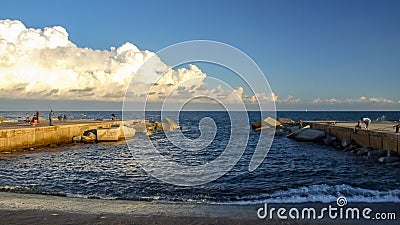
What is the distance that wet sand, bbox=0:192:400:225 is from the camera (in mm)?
10508

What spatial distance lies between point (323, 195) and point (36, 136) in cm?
3018

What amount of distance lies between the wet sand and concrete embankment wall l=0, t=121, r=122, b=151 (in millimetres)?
20046

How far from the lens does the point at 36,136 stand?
120ft

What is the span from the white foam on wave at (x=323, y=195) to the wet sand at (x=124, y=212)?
80 cm

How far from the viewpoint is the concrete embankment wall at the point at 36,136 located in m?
32.1

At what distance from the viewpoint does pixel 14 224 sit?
9922mm

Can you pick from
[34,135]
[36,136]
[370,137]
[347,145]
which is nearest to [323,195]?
[370,137]

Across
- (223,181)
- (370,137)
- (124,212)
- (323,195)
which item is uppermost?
(370,137)

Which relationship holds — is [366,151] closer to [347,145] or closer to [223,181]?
[347,145]

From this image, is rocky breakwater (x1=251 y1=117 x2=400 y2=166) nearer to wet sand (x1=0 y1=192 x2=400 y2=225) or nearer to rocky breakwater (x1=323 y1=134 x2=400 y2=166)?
rocky breakwater (x1=323 y1=134 x2=400 y2=166)

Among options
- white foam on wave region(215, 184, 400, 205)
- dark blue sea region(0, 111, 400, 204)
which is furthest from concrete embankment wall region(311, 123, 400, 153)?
white foam on wave region(215, 184, 400, 205)

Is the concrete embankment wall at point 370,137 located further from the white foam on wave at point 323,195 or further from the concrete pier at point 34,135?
the concrete pier at point 34,135

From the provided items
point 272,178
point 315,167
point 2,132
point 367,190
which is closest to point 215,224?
point 367,190

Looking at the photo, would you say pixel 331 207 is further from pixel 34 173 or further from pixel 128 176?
pixel 34 173
